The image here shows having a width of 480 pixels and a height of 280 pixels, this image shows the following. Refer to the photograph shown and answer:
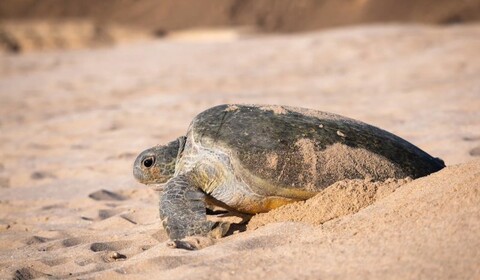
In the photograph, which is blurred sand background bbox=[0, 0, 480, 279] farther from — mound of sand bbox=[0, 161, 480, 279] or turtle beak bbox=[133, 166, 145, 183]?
turtle beak bbox=[133, 166, 145, 183]

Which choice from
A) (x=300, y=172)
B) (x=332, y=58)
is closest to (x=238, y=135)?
(x=300, y=172)

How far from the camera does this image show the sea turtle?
3.21 m

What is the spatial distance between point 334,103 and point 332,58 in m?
3.36

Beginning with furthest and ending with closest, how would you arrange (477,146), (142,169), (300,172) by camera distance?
(477,146) < (142,169) < (300,172)

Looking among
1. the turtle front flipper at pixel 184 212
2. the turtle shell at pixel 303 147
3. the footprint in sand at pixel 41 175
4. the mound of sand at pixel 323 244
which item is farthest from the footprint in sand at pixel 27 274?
the footprint in sand at pixel 41 175

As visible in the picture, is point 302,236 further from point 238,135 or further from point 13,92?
point 13,92

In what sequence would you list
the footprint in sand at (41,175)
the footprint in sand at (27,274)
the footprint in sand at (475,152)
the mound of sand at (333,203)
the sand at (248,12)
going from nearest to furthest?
the footprint in sand at (27,274) < the mound of sand at (333,203) < the footprint in sand at (475,152) < the footprint in sand at (41,175) < the sand at (248,12)

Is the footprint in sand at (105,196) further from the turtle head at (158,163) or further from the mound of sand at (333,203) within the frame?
the mound of sand at (333,203)

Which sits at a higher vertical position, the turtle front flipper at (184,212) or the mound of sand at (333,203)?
the mound of sand at (333,203)

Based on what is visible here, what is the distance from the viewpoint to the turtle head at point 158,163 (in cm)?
367

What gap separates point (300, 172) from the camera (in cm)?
323

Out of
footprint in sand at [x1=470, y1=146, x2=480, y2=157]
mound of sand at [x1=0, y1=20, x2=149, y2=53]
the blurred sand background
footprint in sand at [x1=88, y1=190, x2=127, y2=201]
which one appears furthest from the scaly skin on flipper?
mound of sand at [x1=0, y1=20, x2=149, y2=53]

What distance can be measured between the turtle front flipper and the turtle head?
0.26 meters

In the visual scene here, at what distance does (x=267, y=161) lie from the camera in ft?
10.7
